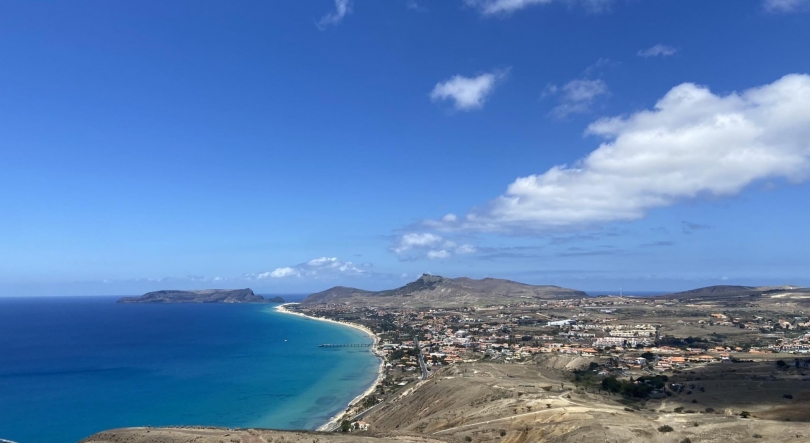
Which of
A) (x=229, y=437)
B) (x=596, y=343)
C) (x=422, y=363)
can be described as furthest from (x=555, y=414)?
(x=596, y=343)

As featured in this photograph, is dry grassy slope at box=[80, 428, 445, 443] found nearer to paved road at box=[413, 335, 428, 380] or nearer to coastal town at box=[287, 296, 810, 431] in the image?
coastal town at box=[287, 296, 810, 431]

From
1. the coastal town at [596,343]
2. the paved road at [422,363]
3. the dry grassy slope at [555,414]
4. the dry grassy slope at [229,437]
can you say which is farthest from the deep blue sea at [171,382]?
the dry grassy slope at [229,437]

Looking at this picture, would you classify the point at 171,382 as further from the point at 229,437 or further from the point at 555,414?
the point at 555,414

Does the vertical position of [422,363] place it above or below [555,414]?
below

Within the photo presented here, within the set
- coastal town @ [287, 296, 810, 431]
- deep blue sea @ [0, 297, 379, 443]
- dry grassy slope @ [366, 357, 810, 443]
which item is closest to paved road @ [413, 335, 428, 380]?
coastal town @ [287, 296, 810, 431]

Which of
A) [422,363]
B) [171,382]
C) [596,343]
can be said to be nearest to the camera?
[171,382]

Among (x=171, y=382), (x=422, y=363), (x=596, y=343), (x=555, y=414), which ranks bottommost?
(x=171, y=382)
